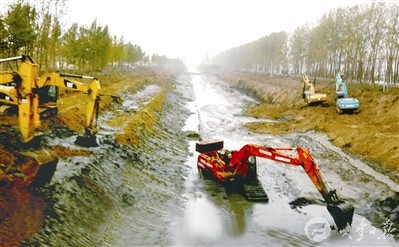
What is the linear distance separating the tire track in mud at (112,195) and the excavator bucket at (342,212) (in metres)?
5.68

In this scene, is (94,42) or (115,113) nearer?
(115,113)

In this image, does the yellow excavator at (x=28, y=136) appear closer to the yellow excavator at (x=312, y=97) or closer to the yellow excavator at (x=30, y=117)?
the yellow excavator at (x=30, y=117)

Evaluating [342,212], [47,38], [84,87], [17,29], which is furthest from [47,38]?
[342,212]

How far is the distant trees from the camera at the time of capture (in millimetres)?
34469

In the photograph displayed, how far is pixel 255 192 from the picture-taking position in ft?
52.7

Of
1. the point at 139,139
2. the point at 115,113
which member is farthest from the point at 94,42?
the point at 139,139

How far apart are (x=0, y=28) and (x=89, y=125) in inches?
938

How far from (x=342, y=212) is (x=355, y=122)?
19350 mm

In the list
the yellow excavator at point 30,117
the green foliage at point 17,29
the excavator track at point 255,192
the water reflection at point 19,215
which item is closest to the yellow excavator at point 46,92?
the yellow excavator at point 30,117

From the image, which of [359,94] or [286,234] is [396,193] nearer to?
[286,234]

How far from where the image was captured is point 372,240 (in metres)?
12.6

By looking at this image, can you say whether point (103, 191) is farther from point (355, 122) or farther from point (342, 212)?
point (355, 122)

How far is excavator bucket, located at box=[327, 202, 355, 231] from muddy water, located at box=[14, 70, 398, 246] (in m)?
0.53

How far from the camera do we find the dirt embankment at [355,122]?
72.8ft
